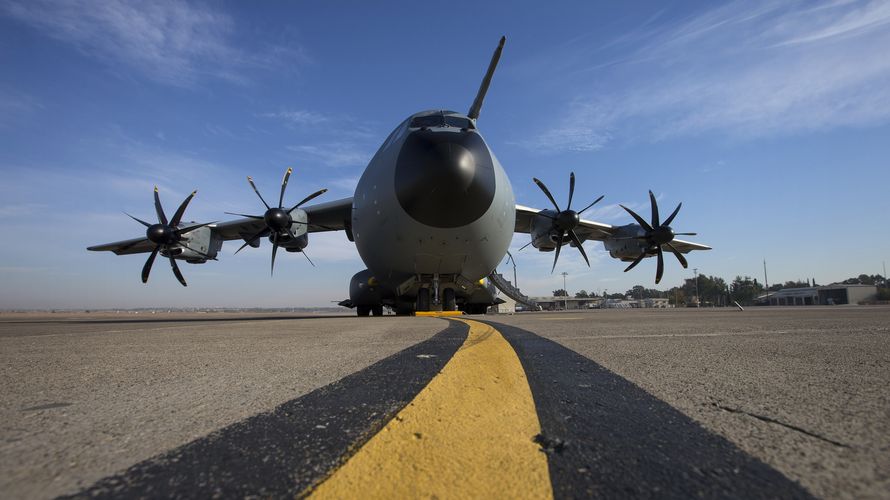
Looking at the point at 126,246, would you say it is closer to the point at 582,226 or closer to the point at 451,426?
the point at 582,226

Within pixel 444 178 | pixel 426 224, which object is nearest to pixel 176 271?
pixel 426 224

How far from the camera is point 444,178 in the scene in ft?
29.5

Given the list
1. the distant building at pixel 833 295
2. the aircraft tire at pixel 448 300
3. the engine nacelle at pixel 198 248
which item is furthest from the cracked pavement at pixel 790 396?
the distant building at pixel 833 295

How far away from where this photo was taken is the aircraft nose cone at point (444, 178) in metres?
9.01

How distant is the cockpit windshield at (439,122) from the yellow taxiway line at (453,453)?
30.3ft

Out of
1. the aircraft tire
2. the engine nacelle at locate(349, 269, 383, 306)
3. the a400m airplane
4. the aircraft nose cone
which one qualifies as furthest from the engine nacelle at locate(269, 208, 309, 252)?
the aircraft nose cone

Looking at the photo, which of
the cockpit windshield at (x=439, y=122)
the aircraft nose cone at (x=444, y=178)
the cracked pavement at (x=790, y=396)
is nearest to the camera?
the cracked pavement at (x=790, y=396)

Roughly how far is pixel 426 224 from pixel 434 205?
2.05 ft

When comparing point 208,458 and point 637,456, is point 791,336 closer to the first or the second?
point 637,456

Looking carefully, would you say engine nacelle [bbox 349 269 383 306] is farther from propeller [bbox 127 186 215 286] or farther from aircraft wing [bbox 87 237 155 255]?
aircraft wing [bbox 87 237 155 255]

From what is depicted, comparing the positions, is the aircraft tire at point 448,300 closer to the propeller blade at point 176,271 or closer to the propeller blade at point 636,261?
the propeller blade at point 636,261

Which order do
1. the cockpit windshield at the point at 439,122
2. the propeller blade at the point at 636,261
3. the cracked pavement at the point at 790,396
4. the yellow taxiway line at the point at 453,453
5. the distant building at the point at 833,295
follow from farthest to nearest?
1. the distant building at the point at 833,295
2. the propeller blade at the point at 636,261
3. the cockpit windshield at the point at 439,122
4. the cracked pavement at the point at 790,396
5. the yellow taxiway line at the point at 453,453

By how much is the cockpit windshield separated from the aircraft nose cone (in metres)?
0.88

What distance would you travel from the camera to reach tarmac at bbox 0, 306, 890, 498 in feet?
3.18
